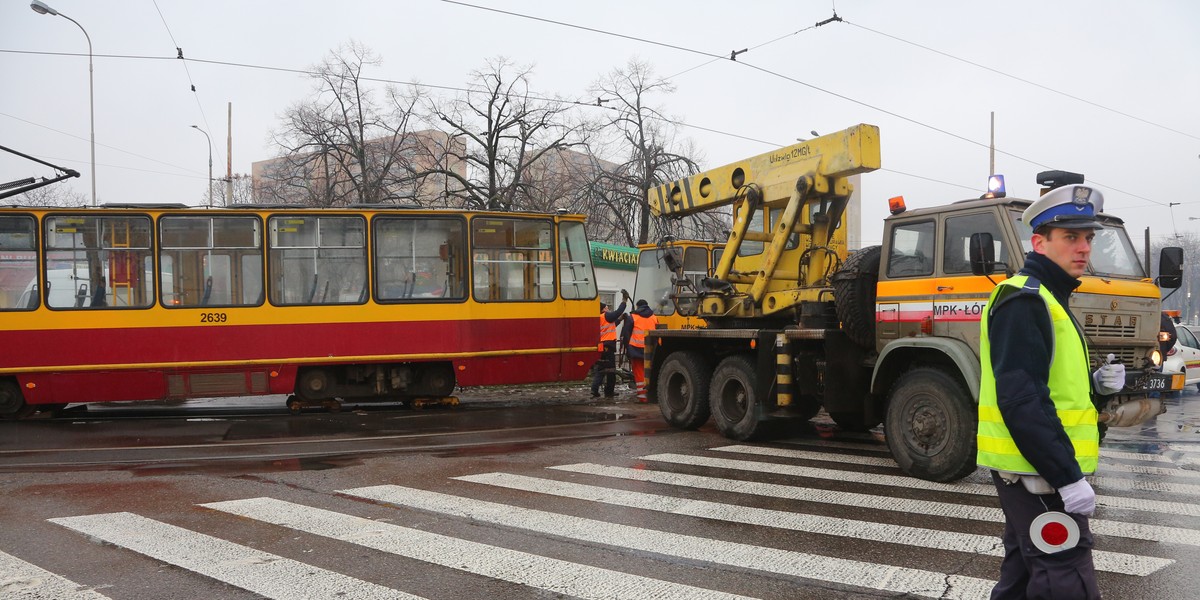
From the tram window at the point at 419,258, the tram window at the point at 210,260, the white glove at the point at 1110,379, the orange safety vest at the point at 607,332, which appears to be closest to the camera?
the white glove at the point at 1110,379

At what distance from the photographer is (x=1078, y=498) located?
2.84m

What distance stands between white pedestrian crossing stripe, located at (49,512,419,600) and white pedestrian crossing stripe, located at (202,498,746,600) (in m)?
0.55

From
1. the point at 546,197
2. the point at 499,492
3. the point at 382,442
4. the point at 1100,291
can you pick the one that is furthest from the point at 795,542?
the point at 546,197

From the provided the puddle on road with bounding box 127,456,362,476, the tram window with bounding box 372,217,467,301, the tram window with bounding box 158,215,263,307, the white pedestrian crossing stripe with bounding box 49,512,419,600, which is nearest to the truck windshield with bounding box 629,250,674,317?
the tram window with bounding box 372,217,467,301

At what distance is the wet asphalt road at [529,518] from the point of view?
16.4 feet

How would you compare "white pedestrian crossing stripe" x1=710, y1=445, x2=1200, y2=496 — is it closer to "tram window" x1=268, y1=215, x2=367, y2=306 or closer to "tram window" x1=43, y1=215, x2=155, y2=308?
"tram window" x1=268, y1=215, x2=367, y2=306

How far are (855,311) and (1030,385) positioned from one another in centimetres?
616

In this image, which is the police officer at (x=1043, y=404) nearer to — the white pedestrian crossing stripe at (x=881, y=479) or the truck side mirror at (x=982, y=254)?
the truck side mirror at (x=982, y=254)

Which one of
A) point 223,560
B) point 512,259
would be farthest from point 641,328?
point 223,560

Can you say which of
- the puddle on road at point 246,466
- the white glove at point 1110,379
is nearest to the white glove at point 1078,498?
the white glove at point 1110,379

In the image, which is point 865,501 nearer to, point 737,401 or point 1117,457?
point 737,401

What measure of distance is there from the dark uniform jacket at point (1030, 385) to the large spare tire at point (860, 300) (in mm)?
5976

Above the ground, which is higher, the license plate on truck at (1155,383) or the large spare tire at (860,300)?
the large spare tire at (860,300)

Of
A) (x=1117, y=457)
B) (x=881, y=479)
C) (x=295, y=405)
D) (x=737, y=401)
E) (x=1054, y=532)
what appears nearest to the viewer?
(x=1054, y=532)
